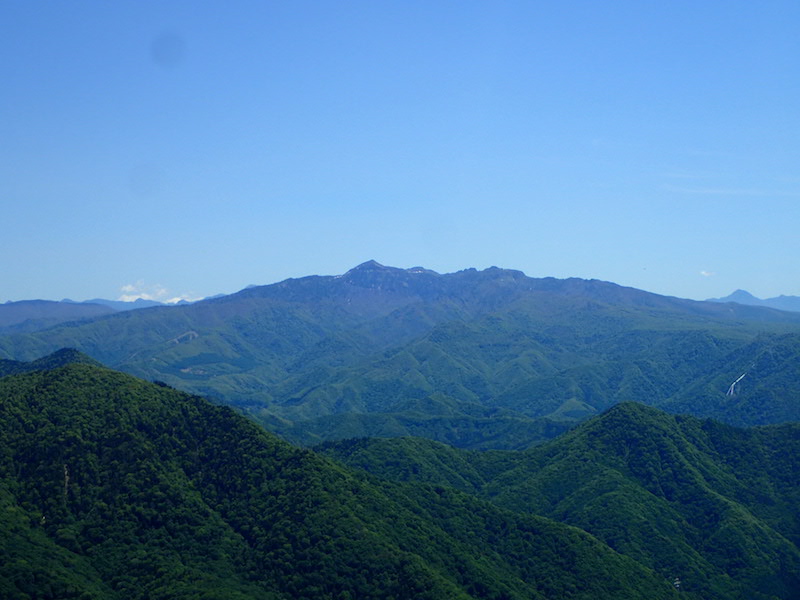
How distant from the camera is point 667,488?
17188 centimetres

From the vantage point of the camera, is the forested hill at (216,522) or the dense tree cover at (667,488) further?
the dense tree cover at (667,488)

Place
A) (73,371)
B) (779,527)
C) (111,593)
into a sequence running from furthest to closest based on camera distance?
(779,527) → (73,371) → (111,593)

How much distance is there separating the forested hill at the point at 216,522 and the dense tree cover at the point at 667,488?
1594cm

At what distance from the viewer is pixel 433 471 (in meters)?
189

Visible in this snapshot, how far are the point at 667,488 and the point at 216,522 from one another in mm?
103005

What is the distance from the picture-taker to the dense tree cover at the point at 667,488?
14717 cm

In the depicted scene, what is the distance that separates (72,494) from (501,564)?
68780mm

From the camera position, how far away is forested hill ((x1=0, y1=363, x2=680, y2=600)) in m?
104

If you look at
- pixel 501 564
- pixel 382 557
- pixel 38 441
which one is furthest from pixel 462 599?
pixel 38 441

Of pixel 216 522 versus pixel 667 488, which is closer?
pixel 216 522

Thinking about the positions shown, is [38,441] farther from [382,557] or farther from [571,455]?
[571,455]

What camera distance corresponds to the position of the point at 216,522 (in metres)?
118

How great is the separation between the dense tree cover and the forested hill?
15944 millimetres

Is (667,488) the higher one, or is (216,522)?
(216,522)
